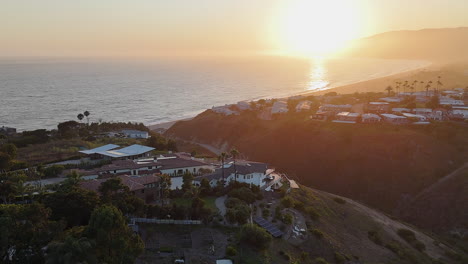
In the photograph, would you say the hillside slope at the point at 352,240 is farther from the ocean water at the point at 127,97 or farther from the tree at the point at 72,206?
the ocean water at the point at 127,97

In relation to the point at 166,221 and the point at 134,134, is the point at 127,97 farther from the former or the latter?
the point at 166,221

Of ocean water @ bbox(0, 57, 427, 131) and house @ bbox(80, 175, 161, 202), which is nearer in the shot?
house @ bbox(80, 175, 161, 202)

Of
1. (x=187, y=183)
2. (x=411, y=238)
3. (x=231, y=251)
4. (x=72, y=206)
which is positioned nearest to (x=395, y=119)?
(x=411, y=238)

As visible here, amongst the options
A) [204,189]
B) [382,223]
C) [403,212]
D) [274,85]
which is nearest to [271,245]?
[204,189]

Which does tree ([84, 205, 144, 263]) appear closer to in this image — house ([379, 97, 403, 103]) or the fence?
the fence

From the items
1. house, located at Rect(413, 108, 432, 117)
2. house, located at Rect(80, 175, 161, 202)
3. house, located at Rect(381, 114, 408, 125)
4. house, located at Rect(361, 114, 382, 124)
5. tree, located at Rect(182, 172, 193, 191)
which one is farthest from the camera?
house, located at Rect(413, 108, 432, 117)

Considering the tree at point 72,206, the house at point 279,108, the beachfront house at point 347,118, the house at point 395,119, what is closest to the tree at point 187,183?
the tree at point 72,206

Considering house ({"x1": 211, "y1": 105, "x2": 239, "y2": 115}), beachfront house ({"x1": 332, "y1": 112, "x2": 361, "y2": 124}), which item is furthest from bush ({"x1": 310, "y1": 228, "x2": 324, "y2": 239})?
house ({"x1": 211, "y1": 105, "x2": 239, "y2": 115})
